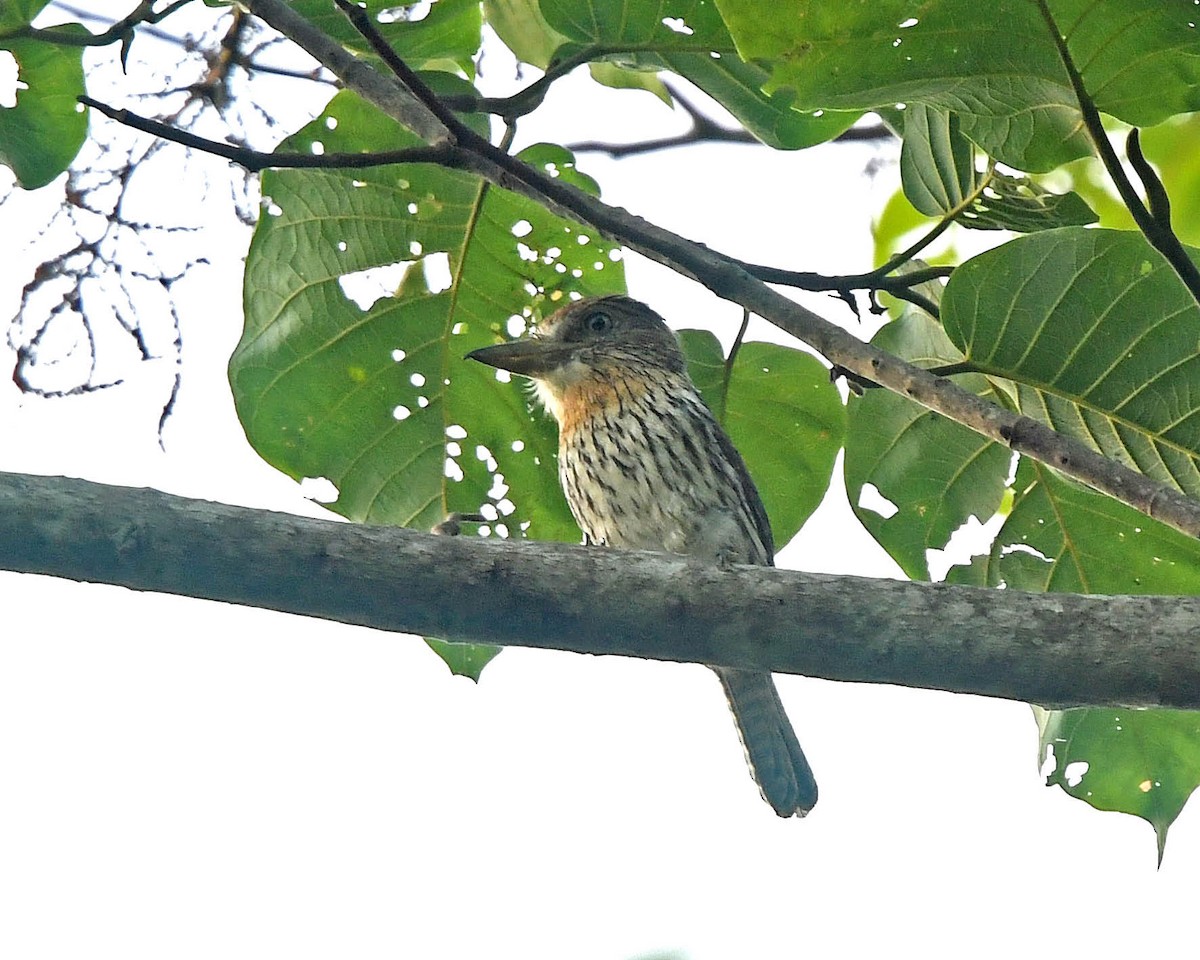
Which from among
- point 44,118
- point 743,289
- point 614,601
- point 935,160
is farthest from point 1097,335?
point 44,118

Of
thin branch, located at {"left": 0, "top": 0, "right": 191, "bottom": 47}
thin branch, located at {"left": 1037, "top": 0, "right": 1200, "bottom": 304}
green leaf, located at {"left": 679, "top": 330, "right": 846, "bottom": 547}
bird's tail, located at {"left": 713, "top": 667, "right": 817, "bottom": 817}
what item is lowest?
bird's tail, located at {"left": 713, "top": 667, "right": 817, "bottom": 817}

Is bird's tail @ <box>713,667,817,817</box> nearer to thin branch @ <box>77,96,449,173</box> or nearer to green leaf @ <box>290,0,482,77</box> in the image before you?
green leaf @ <box>290,0,482,77</box>

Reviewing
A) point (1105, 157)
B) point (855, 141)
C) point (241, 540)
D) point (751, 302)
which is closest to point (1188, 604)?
point (1105, 157)

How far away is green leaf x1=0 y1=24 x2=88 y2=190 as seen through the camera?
9.25 feet

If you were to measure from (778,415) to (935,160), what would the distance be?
72 cm

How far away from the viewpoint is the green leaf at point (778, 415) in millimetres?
3096

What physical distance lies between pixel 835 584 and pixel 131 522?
0.90 meters

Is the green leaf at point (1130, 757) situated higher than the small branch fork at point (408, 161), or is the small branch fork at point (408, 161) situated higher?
the small branch fork at point (408, 161)

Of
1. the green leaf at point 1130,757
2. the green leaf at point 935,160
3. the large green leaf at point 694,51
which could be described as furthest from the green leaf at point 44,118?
the green leaf at point 1130,757

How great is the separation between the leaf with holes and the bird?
5.7 inches

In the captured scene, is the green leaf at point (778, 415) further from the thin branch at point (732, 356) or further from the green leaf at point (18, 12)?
the green leaf at point (18, 12)

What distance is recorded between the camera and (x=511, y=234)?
3.21 m

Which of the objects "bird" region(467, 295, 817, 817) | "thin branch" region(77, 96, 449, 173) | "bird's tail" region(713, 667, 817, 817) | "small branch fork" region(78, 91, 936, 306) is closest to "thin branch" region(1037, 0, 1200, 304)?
"small branch fork" region(78, 91, 936, 306)

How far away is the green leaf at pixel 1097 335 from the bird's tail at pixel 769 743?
1.33 meters
